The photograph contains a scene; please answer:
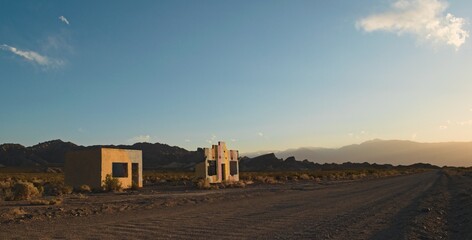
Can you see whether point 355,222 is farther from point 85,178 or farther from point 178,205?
point 85,178

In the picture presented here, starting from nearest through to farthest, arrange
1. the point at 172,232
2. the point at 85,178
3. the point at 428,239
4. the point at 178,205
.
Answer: the point at 428,239, the point at 172,232, the point at 178,205, the point at 85,178

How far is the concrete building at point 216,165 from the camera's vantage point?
162 feet

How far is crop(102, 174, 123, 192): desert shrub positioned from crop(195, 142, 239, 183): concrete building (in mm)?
11999

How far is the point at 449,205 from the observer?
19578 millimetres

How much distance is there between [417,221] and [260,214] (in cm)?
572

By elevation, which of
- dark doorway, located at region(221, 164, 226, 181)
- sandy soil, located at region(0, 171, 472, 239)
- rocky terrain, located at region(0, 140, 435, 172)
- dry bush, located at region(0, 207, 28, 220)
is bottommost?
sandy soil, located at region(0, 171, 472, 239)

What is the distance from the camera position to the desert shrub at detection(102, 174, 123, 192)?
37675 millimetres

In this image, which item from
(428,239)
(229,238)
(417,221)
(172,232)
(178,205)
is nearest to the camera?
(428,239)

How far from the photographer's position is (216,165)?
52125 millimetres

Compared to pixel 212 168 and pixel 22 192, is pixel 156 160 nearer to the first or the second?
pixel 212 168

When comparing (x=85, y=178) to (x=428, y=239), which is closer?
(x=428, y=239)

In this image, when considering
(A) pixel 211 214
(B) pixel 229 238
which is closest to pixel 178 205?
(A) pixel 211 214

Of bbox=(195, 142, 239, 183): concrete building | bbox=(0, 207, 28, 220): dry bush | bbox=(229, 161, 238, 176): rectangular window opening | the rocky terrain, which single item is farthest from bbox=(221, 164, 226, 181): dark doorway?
the rocky terrain

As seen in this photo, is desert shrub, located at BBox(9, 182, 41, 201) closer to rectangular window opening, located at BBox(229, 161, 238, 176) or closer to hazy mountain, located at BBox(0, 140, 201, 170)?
rectangular window opening, located at BBox(229, 161, 238, 176)
